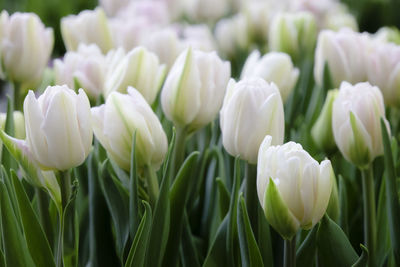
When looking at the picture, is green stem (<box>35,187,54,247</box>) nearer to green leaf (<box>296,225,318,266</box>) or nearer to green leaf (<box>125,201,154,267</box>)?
green leaf (<box>125,201,154,267</box>)

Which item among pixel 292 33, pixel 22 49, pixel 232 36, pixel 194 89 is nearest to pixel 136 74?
pixel 194 89

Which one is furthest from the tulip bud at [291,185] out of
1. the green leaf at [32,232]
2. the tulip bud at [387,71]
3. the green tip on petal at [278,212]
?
the tulip bud at [387,71]

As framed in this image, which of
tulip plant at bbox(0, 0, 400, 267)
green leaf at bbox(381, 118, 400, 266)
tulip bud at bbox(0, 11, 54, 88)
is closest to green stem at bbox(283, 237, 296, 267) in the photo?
tulip plant at bbox(0, 0, 400, 267)

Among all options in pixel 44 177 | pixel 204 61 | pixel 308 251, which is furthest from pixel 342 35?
pixel 44 177

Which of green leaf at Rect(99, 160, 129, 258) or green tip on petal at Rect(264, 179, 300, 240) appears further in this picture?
green leaf at Rect(99, 160, 129, 258)

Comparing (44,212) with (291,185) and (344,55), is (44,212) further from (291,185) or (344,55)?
(344,55)
